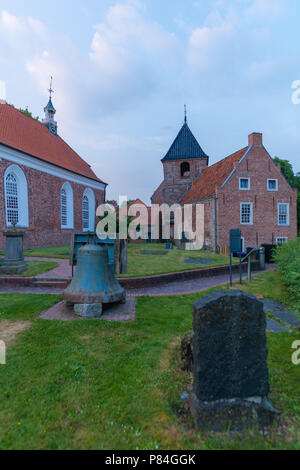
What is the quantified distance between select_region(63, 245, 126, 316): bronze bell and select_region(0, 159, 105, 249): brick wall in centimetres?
1451

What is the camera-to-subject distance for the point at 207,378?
2.39m

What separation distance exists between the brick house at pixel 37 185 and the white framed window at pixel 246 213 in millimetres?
16464

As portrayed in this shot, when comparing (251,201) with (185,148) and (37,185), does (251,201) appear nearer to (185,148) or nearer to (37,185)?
(185,148)

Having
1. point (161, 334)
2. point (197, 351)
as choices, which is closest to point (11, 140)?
point (161, 334)

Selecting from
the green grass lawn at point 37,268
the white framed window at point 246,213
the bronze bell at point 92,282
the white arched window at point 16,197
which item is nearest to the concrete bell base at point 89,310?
the bronze bell at point 92,282

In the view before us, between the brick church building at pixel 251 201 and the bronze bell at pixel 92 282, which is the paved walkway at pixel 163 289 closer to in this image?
the bronze bell at pixel 92 282

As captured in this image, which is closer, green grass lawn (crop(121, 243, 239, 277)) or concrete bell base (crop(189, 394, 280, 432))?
concrete bell base (crop(189, 394, 280, 432))

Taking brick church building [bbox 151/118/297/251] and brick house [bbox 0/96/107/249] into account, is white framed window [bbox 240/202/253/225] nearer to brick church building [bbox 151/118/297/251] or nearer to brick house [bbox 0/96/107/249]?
brick church building [bbox 151/118/297/251]

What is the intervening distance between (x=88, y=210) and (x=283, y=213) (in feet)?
68.2

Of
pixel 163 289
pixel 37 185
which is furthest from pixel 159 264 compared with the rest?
pixel 37 185

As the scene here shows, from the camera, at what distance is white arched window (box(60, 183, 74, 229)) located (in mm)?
24428

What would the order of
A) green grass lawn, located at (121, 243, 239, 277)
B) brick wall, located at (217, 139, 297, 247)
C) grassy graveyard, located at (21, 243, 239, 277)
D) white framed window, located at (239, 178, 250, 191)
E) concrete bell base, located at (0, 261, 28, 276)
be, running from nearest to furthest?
concrete bell base, located at (0, 261, 28, 276), green grass lawn, located at (121, 243, 239, 277), grassy graveyard, located at (21, 243, 239, 277), brick wall, located at (217, 139, 297, 247), white framed window, located at (239, 178, 250, 191)

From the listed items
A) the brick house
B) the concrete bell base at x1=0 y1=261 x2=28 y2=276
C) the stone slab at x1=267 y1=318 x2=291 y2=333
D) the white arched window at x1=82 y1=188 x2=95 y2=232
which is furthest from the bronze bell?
the white arched window at x1=82 y1=188 x2=95 y2=232
